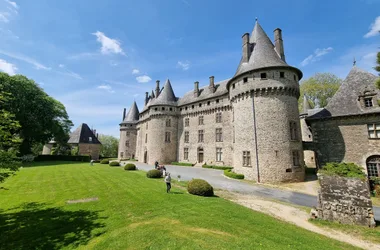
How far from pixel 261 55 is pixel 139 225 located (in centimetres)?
2287

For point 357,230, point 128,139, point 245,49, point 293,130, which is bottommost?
point 357,230

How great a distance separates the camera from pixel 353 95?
69.9 feet

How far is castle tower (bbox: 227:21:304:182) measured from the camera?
65.4 feet

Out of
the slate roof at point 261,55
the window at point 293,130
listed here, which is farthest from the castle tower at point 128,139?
the window at point 293,130

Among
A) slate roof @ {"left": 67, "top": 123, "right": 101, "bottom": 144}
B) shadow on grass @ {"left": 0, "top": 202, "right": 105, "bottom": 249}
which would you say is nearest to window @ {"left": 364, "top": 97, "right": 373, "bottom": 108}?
shadow on grass @ {"left": 0, "top": 202, "right": 105, "bottom": 249}

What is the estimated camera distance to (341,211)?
9703 millimetres

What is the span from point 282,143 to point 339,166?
5435 mm

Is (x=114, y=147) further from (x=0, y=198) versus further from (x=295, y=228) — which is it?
(x=295, y=228)

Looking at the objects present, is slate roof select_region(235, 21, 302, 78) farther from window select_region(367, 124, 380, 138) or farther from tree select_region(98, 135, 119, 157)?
tree select_region(98, 135, 119, 157)

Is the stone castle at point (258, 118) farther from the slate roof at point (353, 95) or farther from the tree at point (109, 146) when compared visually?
the tree at point (109, 146)

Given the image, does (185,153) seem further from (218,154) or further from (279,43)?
(279,43)

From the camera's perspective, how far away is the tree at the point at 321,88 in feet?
131

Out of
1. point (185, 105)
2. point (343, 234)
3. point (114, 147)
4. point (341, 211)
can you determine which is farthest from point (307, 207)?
point (114, 147)

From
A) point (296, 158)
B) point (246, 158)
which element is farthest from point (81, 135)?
point (296, 158)
